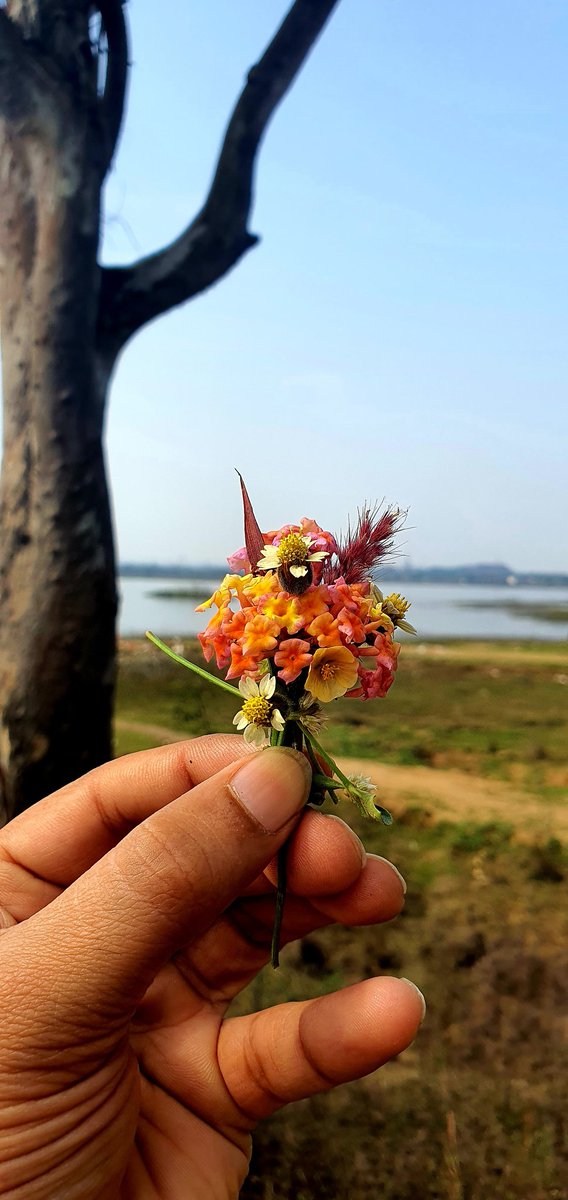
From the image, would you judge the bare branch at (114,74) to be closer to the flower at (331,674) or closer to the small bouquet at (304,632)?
the small bouquet at (304,632)

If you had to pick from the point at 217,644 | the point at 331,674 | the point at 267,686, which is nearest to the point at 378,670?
the point at 331,674

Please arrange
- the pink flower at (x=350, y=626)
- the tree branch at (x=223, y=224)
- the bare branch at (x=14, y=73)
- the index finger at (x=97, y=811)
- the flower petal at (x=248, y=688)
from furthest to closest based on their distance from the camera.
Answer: the tree branch at (x=223, y=224) < the bare branch at (x=14, y=73) < the index finger at (x=97, y=811) < the flower petal at (x=248, y=688) < the pink flower at (x=350, y=626)

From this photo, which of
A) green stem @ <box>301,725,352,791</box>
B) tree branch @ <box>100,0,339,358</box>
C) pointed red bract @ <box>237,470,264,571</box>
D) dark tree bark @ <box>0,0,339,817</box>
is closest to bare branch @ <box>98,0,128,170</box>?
dark tree bark @ <box>0,0,339,817</box>

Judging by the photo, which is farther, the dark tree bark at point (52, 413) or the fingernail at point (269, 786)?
the dark tree bark at point (52, 413)

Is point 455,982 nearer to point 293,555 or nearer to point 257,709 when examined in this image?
point 257,709

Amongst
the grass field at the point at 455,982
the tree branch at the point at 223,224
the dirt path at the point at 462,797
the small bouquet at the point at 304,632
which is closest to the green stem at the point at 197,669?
the small bouquet at the point at 304,632

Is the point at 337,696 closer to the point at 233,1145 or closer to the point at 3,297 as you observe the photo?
the point at 233,1145

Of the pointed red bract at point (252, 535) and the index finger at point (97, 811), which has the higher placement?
the pointed red bract at point (252, 535)
